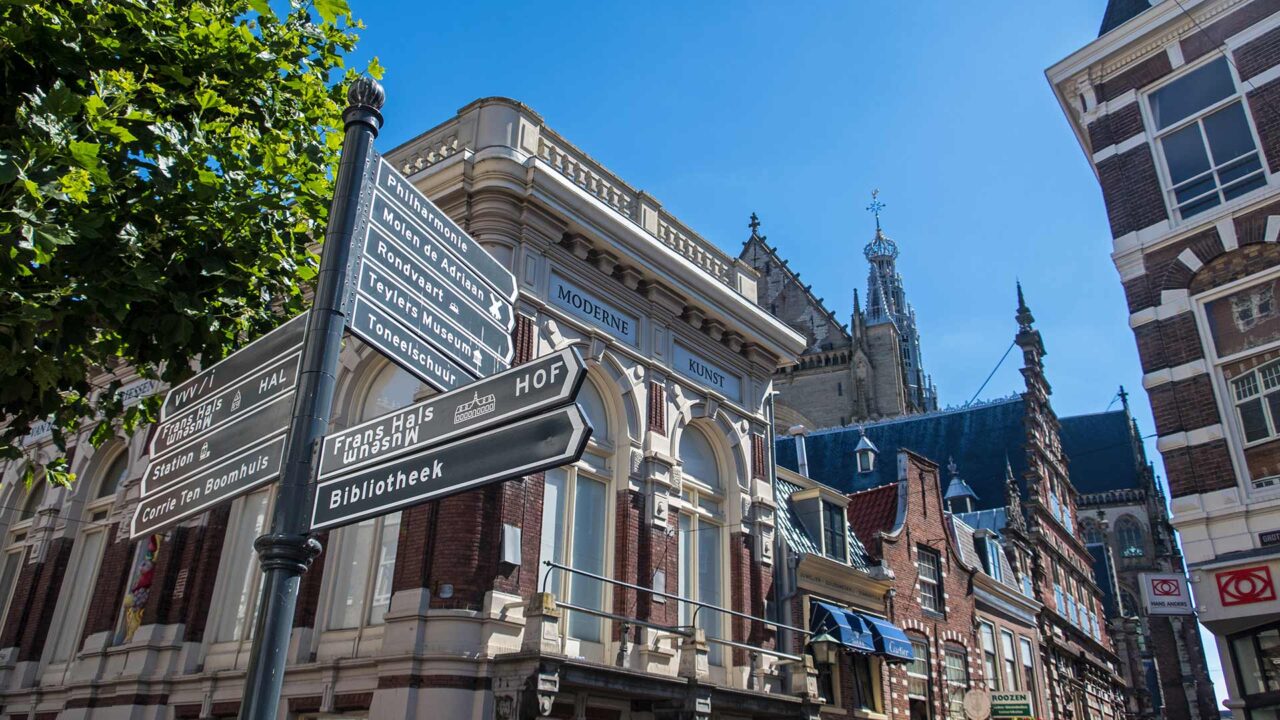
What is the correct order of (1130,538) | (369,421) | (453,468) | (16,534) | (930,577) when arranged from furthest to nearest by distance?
(1130,538) → (930,577) → (16,534) → (369,421) → (453,468)

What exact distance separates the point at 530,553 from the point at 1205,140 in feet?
42.1

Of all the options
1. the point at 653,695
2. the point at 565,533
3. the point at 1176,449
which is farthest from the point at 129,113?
the point at 1176,449

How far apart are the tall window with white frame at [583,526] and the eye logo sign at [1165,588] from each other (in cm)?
860

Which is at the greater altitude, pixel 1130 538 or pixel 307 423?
pixel 1130 538

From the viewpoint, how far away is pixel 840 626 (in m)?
17.8

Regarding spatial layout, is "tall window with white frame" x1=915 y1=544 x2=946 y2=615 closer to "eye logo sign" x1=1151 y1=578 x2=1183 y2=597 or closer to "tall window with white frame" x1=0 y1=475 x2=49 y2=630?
"eye logo sign" x1=1151 y1=578 x2=1183 y2=597

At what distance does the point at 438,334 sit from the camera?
16.5ft

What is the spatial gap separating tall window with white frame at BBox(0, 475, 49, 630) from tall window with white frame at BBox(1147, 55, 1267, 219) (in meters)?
23.2

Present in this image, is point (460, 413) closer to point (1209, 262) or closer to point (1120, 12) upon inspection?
point (1209, 262)

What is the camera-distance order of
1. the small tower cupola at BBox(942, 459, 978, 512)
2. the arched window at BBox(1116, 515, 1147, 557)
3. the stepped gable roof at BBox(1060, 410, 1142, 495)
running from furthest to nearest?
the stepped gable roof at BBox(1060, 410, 1142, 495)
the arched window at BBox(1116, 515, 1147, 557)
the small tower cupola at BBox(942, 459, 978, 512)

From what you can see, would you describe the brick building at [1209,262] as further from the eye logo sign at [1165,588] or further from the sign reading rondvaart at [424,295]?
the sign reading rondvaart at [424,295]

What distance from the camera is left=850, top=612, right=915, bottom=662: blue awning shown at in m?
19.1

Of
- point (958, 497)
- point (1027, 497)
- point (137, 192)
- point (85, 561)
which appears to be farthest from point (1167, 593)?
point (1027, 497)

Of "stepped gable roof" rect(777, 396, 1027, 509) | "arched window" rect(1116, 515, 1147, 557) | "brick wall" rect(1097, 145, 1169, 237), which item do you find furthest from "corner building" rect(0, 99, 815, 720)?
"arched window" rect(1116, 515, 1147, 557)
